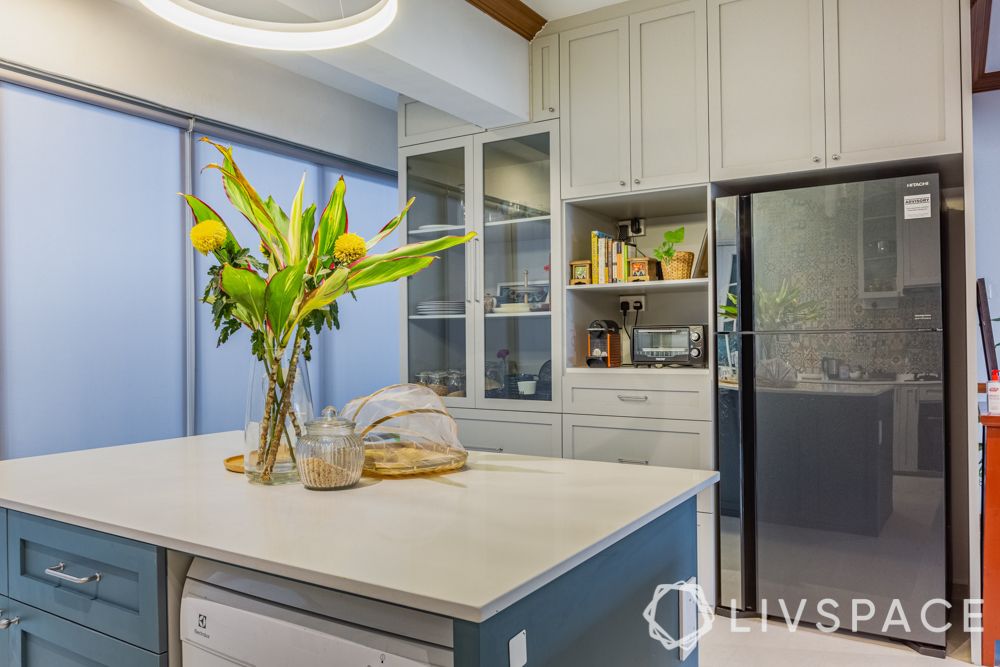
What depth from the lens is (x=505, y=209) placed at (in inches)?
133

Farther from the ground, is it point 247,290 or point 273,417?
point 247,290

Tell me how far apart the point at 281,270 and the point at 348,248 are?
0.15 meters

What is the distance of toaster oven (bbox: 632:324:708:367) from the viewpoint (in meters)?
2.95

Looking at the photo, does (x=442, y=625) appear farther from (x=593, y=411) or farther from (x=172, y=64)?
(x=172, y=64)

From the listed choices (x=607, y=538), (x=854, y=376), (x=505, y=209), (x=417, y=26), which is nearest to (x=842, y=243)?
(x=854, y=376)

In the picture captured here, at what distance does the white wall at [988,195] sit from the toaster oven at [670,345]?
1.28 m

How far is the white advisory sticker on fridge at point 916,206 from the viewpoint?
2438 millimetres

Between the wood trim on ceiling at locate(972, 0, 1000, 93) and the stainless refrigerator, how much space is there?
71 centimetres

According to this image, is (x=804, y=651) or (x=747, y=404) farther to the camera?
(x=747, y=404)

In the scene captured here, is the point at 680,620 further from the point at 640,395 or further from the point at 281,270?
the point at 640,395

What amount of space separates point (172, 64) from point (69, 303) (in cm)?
119

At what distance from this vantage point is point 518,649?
938mm

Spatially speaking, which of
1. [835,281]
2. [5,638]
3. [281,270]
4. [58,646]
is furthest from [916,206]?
[5,638]

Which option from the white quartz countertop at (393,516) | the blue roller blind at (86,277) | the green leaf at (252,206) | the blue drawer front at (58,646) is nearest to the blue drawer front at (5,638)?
the blue drawer front at (58,646)
